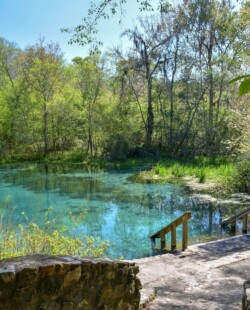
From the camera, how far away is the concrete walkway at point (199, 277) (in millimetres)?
4441

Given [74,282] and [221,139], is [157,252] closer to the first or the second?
[74,282]

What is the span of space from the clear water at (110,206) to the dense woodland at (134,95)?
6.63 metres

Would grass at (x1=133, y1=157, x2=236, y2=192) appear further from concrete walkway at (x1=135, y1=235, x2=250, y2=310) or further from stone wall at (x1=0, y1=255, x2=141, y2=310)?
stone wall at (x1=0, y1=255, x2=141, y2=310)

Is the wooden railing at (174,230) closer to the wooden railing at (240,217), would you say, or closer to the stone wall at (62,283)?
the wooden railing at (240,217)

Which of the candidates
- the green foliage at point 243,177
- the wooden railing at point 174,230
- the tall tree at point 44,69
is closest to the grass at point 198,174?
the green foliage at point 243,177

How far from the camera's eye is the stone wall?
7.23ft

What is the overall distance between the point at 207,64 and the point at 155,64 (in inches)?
138

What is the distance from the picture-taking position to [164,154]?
91.4 feet

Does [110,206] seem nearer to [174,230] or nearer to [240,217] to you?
[240,217]

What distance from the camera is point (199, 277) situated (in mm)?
5461

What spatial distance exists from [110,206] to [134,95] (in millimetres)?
16570

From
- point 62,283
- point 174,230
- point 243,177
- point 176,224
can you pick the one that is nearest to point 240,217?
point 174,230

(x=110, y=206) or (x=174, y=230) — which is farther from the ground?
(x=174, y=230)

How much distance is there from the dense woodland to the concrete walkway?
1733 centimetres
